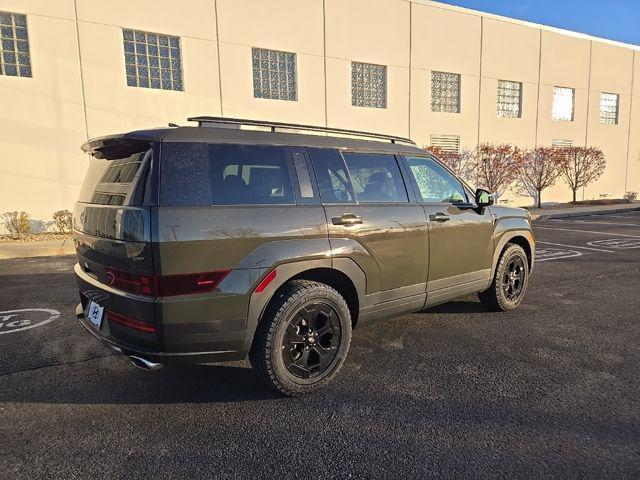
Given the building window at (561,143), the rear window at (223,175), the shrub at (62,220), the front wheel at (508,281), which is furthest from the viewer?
the building window at (561,143)

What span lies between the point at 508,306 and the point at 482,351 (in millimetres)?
1360

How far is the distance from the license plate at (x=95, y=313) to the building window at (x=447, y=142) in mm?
17184

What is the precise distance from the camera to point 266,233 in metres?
2.90

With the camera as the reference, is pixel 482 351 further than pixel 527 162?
No

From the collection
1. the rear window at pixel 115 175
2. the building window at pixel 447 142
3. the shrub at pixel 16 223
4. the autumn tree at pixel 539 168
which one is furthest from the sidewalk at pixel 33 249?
the autumn tree at pixel 539 168

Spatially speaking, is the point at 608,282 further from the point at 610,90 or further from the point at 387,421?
Answer: the point at 610,90

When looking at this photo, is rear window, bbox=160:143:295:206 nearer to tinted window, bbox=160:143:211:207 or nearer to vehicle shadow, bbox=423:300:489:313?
tinted window, bbox=160:143:211:207

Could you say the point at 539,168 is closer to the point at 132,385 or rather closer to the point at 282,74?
the point at 282,74

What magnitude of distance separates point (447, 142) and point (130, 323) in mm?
18136

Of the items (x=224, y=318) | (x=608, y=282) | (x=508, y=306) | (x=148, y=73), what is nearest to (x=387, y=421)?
(x=224, y=318)

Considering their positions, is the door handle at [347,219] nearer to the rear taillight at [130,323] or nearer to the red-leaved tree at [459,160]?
the rear taillight at [130,323]

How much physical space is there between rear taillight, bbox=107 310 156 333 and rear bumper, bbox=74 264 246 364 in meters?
0.02

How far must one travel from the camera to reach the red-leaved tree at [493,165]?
770 inches

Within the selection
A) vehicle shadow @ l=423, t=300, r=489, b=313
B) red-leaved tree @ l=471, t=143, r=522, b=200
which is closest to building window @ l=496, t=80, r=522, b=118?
red-leaved tree @ l=471, t=143, r=522, b=200
